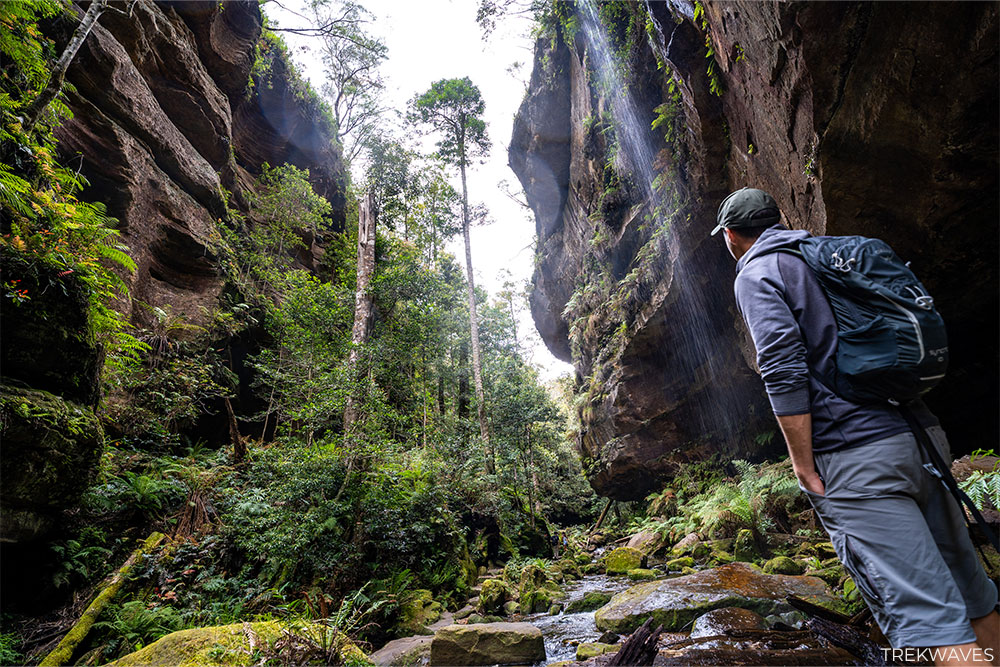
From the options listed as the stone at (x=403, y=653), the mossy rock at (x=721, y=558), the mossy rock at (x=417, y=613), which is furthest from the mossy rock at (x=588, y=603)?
the mossy rock at (x=721, y=558)

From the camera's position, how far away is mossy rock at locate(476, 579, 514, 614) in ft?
22.3

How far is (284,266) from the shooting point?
13.4m

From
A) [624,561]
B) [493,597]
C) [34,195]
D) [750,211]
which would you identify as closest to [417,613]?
[493,597]

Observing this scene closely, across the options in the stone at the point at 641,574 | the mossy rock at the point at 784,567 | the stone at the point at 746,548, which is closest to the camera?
the mossy rock at the point at 784,567

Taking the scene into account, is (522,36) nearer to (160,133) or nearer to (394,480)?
(160,133)

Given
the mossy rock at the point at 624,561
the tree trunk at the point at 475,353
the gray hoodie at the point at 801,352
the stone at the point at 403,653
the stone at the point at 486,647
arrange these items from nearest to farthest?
the gray hoodie at the point at 801,352
the stone at the point at 486,647
the stone at the point at 403,653
the mossy rock at the point at 624,561
the tree trunk at the point at 475,353

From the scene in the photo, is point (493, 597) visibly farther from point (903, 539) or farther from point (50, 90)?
point (50, 90)

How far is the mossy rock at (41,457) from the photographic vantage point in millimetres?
3715

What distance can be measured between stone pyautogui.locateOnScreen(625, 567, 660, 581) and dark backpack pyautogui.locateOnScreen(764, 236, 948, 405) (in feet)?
25.7

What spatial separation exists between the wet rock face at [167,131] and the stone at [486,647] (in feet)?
29.0

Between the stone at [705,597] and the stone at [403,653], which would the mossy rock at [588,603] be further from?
the stone at [403,653]

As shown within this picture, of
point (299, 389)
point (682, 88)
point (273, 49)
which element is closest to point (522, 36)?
point (273, 49)

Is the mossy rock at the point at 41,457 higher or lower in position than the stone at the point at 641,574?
higher

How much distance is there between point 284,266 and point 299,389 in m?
5.94
